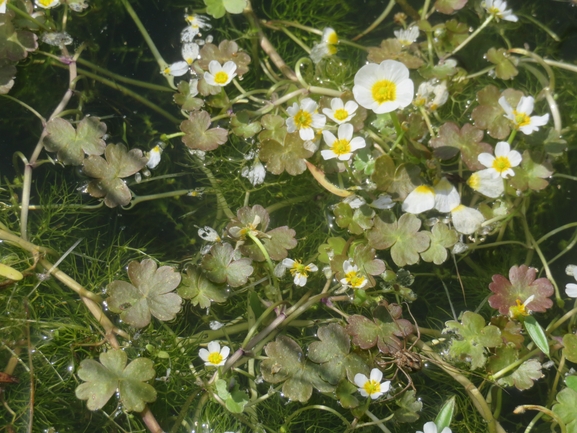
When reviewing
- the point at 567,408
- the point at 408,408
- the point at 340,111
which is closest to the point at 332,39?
the point at 340,111

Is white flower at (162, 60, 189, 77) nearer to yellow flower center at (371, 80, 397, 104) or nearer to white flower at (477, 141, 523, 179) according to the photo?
yellow flower center at (371, 80, 397, 104)

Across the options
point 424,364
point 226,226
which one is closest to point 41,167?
point 226,226

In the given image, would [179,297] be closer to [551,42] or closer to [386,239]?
[386,239]

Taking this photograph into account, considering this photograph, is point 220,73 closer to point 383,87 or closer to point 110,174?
point 110,174

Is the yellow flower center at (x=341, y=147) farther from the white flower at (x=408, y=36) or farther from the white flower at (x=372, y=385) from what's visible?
the white flower at (x=372, y=385)

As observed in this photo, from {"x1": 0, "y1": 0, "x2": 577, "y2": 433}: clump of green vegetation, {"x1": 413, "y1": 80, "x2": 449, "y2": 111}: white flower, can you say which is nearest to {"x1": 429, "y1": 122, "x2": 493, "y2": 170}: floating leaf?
{"x1": 0, "y1": 0, "x2": 577, "y2": 433}: clump of green vegetation

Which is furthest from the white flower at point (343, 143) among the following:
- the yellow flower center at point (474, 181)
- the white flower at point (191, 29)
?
the white flower at point (191, 29)

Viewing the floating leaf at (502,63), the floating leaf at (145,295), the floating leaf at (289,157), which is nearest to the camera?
the floating leaf at (145,295)
